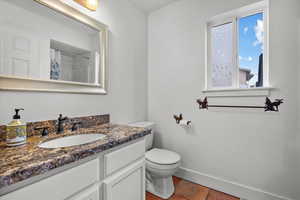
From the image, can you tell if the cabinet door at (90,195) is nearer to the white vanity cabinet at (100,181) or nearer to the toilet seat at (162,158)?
the white vanity cabinet at (100,181)

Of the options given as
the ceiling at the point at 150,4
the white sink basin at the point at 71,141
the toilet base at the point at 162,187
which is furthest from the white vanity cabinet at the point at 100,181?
the ceiling at the point at 150,4

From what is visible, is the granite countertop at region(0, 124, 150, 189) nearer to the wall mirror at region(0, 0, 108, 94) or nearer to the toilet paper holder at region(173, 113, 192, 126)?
the wall mirror at region(0, 0, 108, 94)

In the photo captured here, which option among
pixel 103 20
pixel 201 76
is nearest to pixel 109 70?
pixel 103 20

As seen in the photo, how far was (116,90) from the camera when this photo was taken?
1.73 m

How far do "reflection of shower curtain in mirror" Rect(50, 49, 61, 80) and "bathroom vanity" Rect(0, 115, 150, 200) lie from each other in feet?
1.61

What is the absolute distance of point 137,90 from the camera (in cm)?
204

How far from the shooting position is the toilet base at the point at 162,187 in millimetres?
1586

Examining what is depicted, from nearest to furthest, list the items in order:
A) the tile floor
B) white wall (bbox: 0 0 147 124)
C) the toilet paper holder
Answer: white wall (bbox: 0 0 147 124) < the tile floor < the toilet paper holder

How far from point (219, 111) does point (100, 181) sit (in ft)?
4.64

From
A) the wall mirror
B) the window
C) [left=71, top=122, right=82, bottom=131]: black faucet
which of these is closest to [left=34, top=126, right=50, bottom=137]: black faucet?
[left=71, top=122, right=82, bottom=131]: black faucet

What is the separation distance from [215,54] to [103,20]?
1.38m

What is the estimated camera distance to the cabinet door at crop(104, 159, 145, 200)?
86 centimetres

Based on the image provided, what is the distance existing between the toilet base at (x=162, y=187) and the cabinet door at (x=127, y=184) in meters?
0.50

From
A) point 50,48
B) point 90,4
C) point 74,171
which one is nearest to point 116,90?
point 50,48
